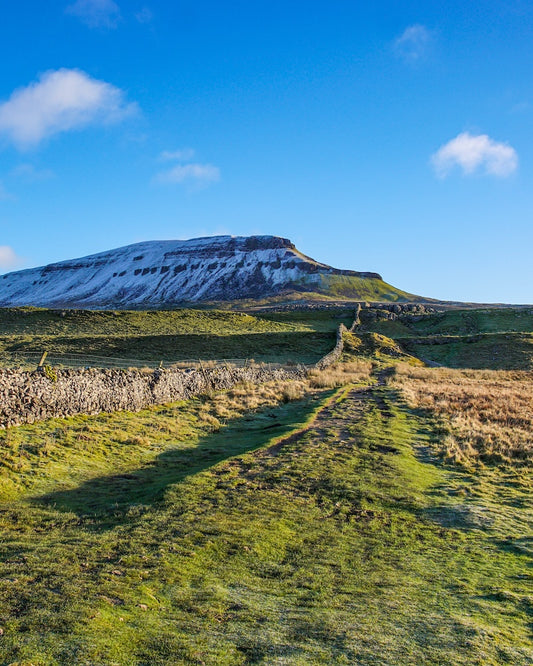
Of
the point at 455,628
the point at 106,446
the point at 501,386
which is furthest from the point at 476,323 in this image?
the point at 455,628

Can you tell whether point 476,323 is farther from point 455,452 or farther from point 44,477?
point 44,477

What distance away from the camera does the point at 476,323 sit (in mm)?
79125

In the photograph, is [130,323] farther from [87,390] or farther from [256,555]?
[256,555]

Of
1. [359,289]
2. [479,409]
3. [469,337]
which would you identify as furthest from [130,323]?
[359,289]

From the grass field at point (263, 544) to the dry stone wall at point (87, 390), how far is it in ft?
2.45

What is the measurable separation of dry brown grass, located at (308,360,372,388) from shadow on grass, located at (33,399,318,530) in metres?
12.5

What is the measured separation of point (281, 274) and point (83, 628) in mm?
186107

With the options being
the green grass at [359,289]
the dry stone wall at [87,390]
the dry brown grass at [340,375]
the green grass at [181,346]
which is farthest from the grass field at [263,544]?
the green grass at [359,289]

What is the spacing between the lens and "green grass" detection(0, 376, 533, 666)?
19.6ft

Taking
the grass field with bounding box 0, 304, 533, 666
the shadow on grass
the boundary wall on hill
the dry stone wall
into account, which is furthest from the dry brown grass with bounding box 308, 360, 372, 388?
the grass field with bounding box 0, 304, 533, 666

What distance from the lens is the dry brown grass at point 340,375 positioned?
3484cm

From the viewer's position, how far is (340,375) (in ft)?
125

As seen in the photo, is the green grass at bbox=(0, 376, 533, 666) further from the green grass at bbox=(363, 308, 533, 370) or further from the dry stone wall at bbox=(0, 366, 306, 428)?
the green grass at bbox=(363, 308, 533, 370)

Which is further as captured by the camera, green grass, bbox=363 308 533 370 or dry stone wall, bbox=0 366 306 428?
green grass, bbox=363 308 533 370
